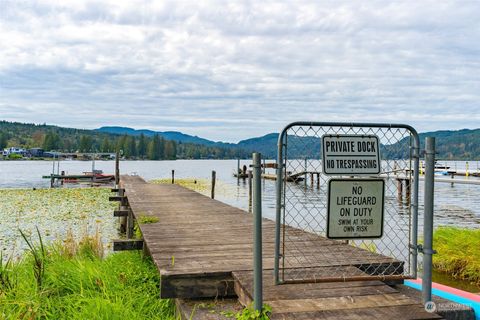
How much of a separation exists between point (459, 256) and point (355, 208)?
25.3 feet

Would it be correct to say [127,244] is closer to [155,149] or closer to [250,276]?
[250,276]

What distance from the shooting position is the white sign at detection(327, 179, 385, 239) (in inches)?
165

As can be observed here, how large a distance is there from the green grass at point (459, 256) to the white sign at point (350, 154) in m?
7.05

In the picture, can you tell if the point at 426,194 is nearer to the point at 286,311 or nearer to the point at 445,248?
the point at 286,311

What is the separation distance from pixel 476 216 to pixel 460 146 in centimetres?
7261

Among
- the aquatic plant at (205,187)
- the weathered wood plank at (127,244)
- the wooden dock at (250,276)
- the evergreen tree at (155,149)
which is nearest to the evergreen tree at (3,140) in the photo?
the evergreen tree at (155,149)

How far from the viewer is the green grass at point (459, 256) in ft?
33.1

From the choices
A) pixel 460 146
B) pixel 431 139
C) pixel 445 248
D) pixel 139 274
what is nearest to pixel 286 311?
pixel 431 139

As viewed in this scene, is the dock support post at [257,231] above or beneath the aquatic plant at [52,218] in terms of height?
above

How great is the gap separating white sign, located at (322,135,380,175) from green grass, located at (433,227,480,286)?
23.1 ft

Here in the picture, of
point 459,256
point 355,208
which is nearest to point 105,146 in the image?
point 459,256

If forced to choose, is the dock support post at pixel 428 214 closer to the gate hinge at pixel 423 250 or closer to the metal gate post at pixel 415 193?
the gate hinge at pixel 423 250

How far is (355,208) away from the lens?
426cm

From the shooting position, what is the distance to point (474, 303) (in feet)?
17.7
